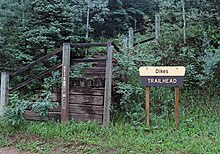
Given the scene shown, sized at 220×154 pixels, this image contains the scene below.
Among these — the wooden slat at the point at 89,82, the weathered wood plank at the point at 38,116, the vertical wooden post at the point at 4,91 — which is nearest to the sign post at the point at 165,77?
the wooden slat at the point at 89,82

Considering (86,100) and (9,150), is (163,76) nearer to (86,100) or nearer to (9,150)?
(86,100)

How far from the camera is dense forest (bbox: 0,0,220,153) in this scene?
18.0ft

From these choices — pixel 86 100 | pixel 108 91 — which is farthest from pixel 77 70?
pixel 108 91

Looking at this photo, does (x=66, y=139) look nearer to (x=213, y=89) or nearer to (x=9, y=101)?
(x=9, y=101)

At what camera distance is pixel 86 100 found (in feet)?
18.4

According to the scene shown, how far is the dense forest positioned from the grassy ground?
0.03 meters

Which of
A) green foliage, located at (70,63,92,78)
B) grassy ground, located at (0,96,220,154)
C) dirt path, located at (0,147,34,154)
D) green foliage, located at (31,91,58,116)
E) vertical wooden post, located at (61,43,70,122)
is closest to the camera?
grassy ground, located at (0,96,220,154)

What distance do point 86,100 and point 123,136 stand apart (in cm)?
127

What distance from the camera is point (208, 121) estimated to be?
5.28 metres

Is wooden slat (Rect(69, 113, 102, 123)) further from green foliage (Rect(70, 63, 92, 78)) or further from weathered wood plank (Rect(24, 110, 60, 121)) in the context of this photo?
green foliage (Rect(70, 63, 92, 78))

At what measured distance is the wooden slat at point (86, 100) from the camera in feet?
18.0

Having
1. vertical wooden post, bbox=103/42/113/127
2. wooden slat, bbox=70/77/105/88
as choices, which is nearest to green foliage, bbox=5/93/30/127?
wooden slat, bbox=70/77/105/88

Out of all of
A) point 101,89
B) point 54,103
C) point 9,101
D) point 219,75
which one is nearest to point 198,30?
point 219,75

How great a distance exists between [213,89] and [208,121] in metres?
1.52
